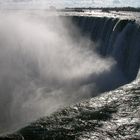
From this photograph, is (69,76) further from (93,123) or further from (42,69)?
(93,123)

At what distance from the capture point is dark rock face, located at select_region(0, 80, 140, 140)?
15.2 metres

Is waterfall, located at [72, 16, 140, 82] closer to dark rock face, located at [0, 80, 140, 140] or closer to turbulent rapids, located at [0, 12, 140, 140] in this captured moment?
turbulent rapids, located at [0, 12, 140, 140]

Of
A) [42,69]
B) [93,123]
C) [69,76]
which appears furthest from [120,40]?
[93,123]

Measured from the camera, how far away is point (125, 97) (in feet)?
64.0

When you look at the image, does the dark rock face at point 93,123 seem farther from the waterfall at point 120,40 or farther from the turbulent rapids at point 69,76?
the waterfall at point 120,40

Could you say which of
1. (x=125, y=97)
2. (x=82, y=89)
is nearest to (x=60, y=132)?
(x=125, y=97)

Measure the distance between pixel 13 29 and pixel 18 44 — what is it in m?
5.59

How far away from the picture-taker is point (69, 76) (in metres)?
32.7

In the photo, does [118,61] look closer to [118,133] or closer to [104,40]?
[104,40]

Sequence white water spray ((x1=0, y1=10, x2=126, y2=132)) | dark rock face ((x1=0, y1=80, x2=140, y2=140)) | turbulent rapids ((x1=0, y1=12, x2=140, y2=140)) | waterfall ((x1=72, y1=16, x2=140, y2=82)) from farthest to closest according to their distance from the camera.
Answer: waterfall ((x1=72, y1=16, x2=140, y2=82)), white water spray ((x1=0, y1=10, x2=126, y2=132)), turbulent rapids ((x1=0, y1=12, x2=140, y2=140)), dark rock face ((x1=0, y1=80, x2=140, y2=140))

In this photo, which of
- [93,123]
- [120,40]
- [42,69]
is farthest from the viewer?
[42,69]

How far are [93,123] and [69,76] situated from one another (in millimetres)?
16447

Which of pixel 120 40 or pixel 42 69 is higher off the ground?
pixel 120 40

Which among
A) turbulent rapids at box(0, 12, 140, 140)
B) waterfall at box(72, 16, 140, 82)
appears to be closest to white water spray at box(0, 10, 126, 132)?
turbulent rapids at box(0, 12, 140, 140)
